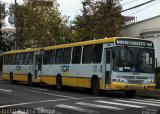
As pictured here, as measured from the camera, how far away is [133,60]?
77.7 ft

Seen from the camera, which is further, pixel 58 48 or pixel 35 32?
pixel 35 32

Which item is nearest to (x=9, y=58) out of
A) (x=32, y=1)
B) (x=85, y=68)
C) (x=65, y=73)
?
(x=32, y=1)

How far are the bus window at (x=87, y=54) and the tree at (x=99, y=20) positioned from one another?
1631 cm

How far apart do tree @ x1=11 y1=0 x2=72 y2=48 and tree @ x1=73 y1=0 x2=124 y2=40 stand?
1571 millimetres

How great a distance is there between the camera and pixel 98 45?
25.4m

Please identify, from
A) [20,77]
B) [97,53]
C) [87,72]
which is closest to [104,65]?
[97,53]

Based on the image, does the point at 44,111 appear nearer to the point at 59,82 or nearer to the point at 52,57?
the point at 59,82

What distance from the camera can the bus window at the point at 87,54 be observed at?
26314 mm

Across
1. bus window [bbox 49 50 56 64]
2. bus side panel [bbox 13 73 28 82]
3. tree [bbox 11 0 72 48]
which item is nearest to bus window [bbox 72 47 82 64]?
bus window [bbox 49 50 56 64]

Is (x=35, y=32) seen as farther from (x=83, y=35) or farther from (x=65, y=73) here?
(x=65, y=73)

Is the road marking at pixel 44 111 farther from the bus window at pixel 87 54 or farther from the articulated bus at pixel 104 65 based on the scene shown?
the bus window at pixel 87 54

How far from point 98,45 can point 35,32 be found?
22.5 metres

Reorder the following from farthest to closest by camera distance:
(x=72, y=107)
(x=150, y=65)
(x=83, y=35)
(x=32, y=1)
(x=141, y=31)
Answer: (x=32, y=1)
(x=83, y=35)
(x=141, y=31)
(x=150, y=65)
(x=72, y=107)

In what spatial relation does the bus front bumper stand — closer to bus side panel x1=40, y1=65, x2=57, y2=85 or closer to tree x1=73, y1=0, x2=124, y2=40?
bus side panel x1=40, y1=65, x2=57, y2=85
